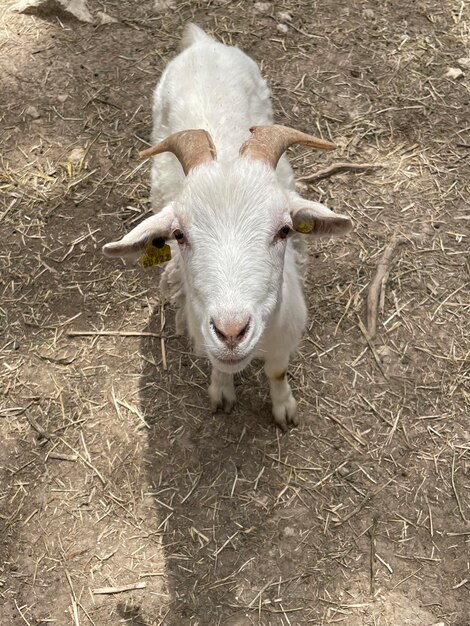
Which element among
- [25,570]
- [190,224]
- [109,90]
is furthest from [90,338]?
[109,90]

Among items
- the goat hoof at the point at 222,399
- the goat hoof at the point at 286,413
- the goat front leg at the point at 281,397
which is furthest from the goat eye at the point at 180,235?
the goat hoof at the point at 286,413

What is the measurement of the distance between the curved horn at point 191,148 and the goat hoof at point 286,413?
1.79 meters

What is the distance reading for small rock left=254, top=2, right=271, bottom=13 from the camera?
6762mm

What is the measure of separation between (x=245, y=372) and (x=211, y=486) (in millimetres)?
884

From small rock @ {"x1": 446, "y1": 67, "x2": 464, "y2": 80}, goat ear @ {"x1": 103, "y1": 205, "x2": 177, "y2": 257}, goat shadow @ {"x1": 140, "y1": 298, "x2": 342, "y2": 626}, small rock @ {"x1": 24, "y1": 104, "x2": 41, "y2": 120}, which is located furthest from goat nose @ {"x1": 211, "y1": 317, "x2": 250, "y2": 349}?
small rock @ {"x1": 446, "y1": 67, "x2": 464, "y2": 80}

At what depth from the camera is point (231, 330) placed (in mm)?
2707

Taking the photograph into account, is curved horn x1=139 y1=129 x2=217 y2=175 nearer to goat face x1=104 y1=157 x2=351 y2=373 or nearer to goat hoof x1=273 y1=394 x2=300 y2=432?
goat face x1=104 y1=157 x2=351 y2=373

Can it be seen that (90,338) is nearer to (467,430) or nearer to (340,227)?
(340,227)

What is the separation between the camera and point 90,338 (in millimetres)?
4848

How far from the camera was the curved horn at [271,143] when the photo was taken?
10.4ft

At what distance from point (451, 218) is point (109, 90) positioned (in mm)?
3540

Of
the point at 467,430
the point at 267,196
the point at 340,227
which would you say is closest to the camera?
the point at 267,196

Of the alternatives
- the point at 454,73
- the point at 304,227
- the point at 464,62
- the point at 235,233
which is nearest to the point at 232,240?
the point at 235,233

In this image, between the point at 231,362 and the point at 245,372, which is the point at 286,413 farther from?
the point at 231,362
